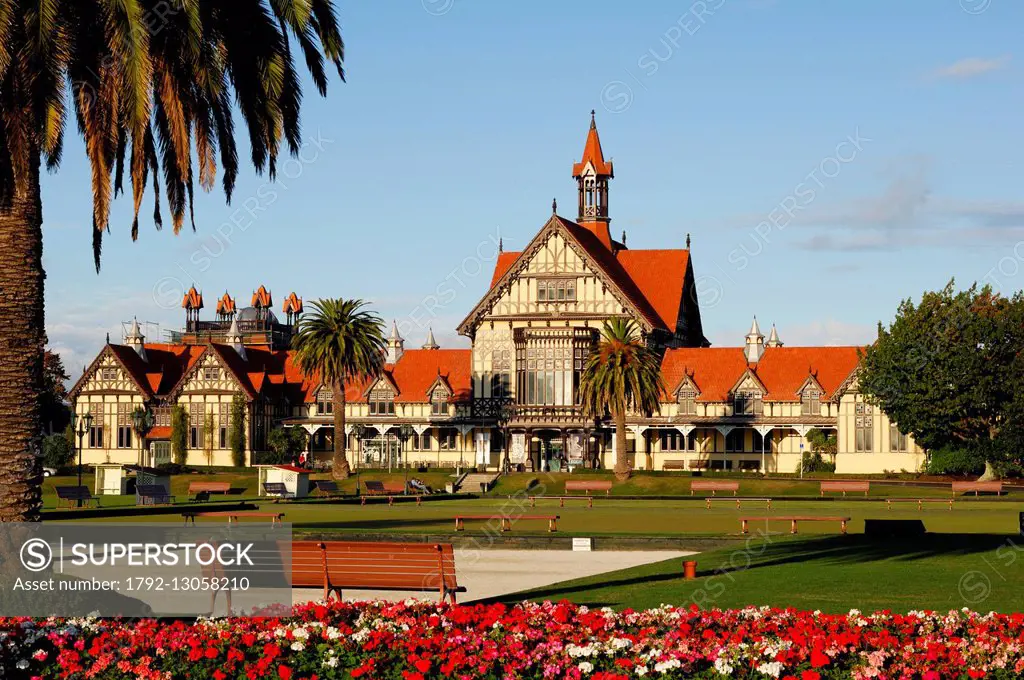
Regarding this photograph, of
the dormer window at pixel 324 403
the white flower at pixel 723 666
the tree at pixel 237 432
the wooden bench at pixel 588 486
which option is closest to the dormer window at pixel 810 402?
the wooden bench at pixel 588 486

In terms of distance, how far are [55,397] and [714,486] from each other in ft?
196

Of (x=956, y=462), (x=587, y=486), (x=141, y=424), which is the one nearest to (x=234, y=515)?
(x=587, y=486)

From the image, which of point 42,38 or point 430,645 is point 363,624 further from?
point 42,38

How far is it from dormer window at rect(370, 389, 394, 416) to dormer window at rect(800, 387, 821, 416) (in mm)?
29353

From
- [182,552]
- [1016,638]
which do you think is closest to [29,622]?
[1016,638]

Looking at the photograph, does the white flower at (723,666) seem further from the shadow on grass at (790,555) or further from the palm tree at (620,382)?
the palm tree at (620,382)

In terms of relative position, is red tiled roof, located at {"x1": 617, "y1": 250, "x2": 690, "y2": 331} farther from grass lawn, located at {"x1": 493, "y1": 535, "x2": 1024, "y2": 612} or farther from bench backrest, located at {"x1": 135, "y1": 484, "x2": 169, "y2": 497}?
grass lawn, located at {"x1": 493, "y1": 535, "x2": 1024, "y2": 612}

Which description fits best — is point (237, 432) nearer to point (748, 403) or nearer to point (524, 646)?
point (748, 403)

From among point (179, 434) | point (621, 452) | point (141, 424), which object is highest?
point (141, 424)

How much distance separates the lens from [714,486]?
7056cm

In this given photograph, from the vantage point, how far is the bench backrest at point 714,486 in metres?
70.6

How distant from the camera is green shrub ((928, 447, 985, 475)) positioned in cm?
7850

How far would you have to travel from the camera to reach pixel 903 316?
82.1 meters

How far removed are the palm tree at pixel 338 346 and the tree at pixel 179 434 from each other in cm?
1588
